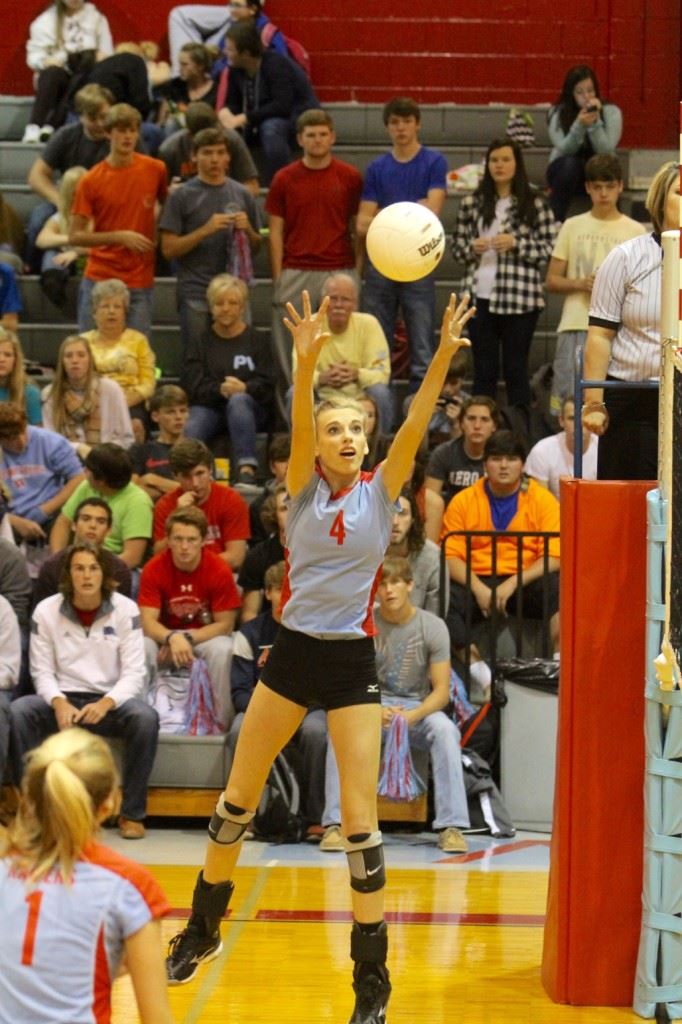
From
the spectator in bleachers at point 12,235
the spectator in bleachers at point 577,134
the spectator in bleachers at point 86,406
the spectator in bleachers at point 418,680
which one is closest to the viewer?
the spectator in bleachers at point 418,680

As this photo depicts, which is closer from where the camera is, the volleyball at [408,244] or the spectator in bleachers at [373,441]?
the volleyball at [408,244]

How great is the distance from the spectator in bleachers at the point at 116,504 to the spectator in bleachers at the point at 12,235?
3618 millimetres

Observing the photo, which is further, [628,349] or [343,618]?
[628,349]

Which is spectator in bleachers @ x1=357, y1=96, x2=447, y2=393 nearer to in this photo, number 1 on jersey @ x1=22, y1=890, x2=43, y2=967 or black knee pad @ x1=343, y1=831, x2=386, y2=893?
black knee pad @ x1=343, y1=831, x2=386, y2=893

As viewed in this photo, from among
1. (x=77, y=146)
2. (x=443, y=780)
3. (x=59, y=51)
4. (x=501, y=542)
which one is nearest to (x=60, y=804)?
(x=443, y=780)

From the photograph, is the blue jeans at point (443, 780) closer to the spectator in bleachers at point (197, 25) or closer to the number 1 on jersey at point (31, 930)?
the number 1 on jersey at point (31, 930)

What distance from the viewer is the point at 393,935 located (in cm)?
712

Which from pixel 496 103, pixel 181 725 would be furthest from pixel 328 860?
pixel 496 103

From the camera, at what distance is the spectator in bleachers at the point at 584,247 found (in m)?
11.5

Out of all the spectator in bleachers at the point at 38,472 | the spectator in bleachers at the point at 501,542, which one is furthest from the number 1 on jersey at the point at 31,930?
the spectator in bleachers at the point at 38,472

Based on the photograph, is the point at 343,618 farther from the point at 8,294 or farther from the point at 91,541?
the point at 8,294

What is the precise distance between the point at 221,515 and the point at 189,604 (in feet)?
2.42

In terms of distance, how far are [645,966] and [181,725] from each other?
3957 millimetres

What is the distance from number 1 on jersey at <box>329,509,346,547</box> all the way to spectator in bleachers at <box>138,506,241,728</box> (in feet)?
12.1
